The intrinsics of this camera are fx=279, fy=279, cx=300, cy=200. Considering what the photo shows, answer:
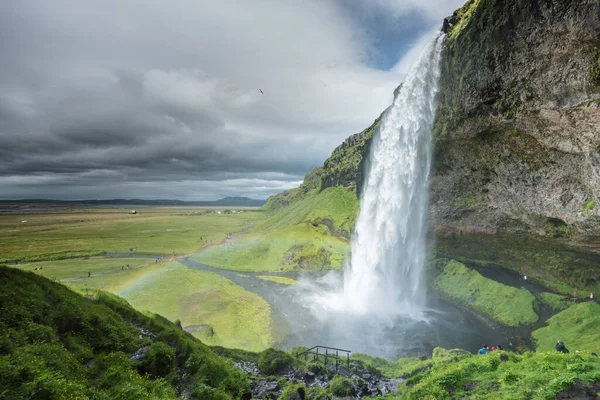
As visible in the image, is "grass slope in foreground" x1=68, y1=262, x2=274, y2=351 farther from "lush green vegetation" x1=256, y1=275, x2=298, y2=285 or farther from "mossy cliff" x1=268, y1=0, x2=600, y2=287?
"mossy cliff" x1=268, y1=0, x2=600, y2=287

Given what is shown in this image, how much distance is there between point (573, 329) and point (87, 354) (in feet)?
135

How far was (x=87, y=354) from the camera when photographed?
1155 centimetres

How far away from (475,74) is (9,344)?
3978cm

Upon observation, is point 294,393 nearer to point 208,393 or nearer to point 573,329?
point 208,393

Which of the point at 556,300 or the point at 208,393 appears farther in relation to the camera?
the point at 556,300

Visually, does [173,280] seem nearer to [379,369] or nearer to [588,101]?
[379,369]

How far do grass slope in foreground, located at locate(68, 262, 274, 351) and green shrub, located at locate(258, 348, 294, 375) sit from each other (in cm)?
1121

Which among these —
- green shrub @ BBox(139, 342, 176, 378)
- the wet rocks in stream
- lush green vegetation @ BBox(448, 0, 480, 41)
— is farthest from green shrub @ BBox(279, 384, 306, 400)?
lush green vegetation @ BBox(448, 0, 480, 41)

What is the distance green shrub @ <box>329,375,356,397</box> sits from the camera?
15.5m

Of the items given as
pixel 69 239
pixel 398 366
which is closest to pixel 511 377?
pixel 398 366

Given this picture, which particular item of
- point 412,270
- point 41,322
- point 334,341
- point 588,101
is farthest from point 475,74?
point 41,322

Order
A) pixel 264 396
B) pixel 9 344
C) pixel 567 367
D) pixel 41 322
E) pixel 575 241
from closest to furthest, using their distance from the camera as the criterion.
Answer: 1. pixel 9 344
2. pixel 567 367
3. pixel 41 322
4. pixel 264 396
5. pixel 575 241

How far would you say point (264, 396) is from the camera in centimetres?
1409

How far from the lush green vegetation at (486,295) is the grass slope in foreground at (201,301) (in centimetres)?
2912
